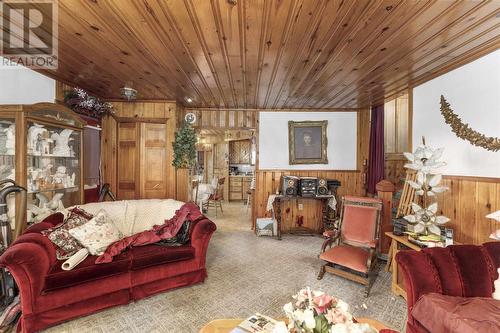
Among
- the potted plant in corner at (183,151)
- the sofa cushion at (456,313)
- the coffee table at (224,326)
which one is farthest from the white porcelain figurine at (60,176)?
the sofa cushion at (456,313)

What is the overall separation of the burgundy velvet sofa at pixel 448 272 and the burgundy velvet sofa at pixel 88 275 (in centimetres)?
194

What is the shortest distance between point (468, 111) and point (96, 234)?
4126 millimetres

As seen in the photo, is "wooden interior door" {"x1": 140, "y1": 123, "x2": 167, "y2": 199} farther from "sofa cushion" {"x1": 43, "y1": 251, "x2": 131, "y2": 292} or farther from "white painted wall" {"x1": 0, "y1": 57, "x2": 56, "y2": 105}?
"sofa cushion" {"x1": 43, "y1": 251, "x2": 131, "y2": 292}

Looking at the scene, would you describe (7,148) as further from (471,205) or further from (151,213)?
(471,205)

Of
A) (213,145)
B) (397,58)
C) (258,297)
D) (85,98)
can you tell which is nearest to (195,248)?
(258,297)

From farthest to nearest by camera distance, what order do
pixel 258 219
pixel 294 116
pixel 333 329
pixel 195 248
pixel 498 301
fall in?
pixel 294 116
pixel 258 219
pixel 195 248
pixel 498 301
pixel 333 329

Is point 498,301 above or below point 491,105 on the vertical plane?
below

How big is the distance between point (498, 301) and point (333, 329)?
56.8 inches

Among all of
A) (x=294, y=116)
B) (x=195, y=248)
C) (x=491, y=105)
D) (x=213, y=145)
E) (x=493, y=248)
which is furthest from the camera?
(x=213, y=145)

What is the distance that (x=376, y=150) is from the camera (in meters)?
4.42

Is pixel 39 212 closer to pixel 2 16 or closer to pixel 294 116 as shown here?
pixel 2 16

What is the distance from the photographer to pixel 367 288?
2525mm

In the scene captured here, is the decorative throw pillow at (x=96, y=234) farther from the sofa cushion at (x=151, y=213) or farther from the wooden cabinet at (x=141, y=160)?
the wooden cabinet at (x=141, y=160)

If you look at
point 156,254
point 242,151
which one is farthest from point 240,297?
point 242,151
